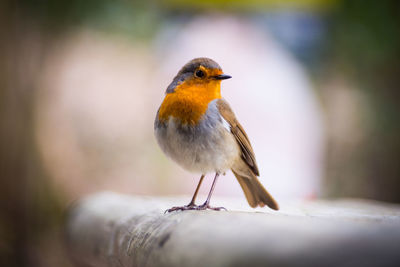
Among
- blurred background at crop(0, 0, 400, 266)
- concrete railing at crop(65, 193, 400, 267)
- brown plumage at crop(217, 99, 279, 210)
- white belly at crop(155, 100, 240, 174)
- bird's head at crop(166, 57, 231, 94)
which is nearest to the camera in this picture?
concrete railing at crop(65, 193, 400, 267)

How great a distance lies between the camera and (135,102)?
508 centimetres

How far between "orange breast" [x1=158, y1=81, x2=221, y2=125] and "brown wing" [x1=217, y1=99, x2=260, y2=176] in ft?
0.27

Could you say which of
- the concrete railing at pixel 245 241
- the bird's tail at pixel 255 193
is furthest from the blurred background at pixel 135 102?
the concrete railing at pixel 245 241

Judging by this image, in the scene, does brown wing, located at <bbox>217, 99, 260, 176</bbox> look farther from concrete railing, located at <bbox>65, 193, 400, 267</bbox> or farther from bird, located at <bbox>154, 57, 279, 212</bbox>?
concrete railing, located at <bbox>65, 193, 400, 267</bbox>

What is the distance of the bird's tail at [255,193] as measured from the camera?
2277 millimetres

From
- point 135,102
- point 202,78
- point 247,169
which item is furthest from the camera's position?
point 135,102

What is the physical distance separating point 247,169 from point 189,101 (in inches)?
23.9

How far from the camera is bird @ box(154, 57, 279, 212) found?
6.61 ft

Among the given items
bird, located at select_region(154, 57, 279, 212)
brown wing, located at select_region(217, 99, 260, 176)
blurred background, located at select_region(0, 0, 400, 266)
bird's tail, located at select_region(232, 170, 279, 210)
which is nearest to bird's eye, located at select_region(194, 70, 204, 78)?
bird, located at select_region(154, 57, 279, 212)

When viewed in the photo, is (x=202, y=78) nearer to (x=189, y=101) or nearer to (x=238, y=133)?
(x=189, y=101)

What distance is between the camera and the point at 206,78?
213cm

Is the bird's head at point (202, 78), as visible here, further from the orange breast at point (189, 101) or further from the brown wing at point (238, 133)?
the brown wing at point (238, 133)

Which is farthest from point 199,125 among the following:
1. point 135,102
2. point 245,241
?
point 135,102

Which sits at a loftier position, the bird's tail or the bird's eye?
the bird's eye
